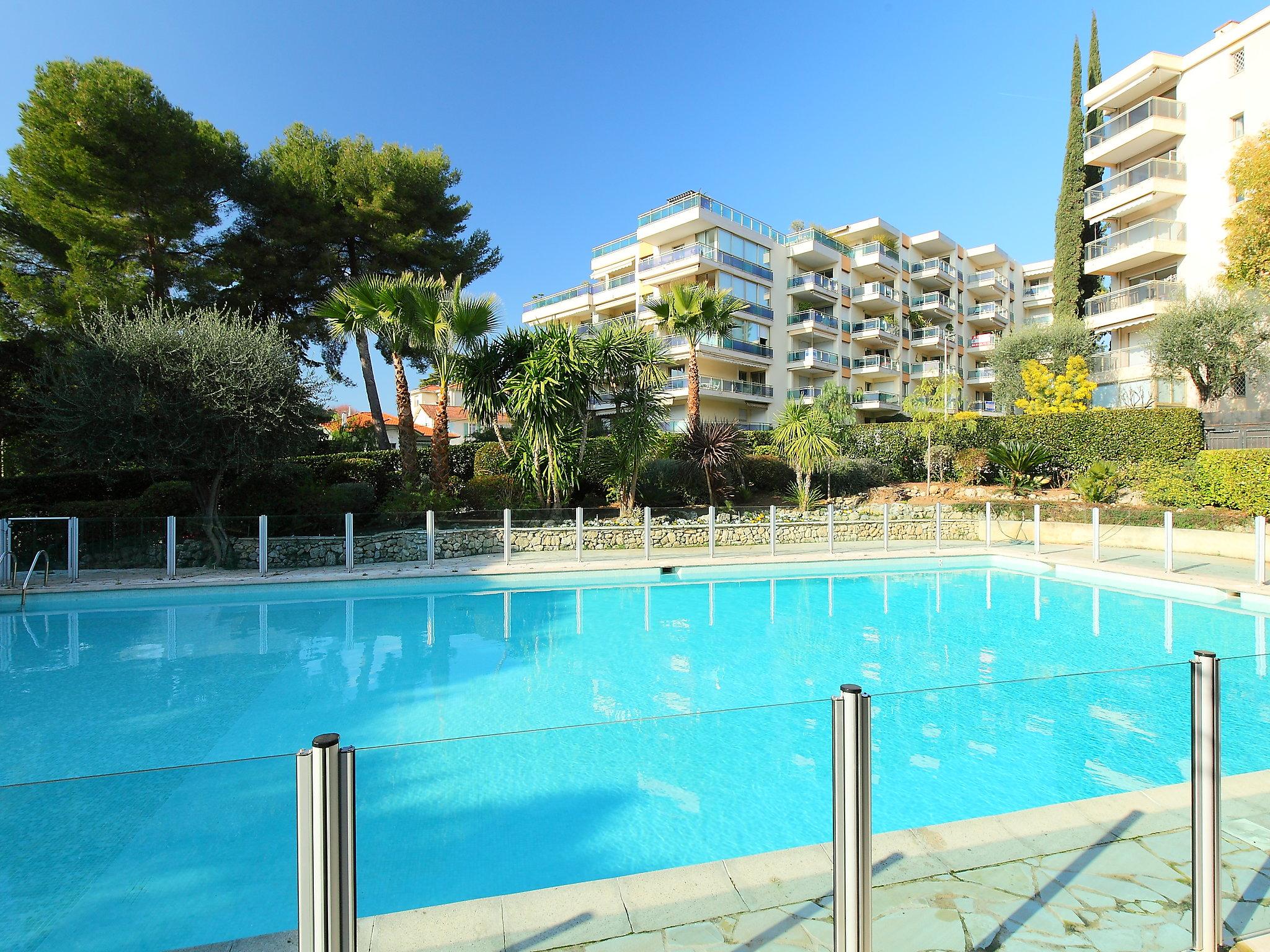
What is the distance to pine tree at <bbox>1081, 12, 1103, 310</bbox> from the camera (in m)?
32.1

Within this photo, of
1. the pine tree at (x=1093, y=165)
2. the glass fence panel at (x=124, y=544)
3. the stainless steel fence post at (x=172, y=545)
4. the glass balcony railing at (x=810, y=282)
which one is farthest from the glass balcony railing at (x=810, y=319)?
the glass fence panel at (x=124, y=544)

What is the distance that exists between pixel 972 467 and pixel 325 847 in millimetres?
23029

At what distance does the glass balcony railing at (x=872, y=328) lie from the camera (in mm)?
41656

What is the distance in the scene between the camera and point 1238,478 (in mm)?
15172

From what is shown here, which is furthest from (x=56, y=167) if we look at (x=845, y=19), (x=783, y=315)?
(x=783, y=315)

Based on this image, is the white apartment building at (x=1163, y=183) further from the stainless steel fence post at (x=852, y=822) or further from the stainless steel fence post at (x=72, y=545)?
the stainless steel fence post at (x=72, y=545)

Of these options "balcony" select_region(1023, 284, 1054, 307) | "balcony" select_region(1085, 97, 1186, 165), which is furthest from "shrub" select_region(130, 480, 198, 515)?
"balcony" select_region(1023, 284, 1054, 307)

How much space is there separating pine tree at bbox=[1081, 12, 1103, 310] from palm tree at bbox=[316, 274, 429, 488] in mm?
32521

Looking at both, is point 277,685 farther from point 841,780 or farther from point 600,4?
point 600,4

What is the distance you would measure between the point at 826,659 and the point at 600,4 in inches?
658

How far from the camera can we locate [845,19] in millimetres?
14836

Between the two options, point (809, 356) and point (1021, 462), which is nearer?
point (1021, 462)

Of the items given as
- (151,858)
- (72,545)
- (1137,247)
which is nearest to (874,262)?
(1137,247)

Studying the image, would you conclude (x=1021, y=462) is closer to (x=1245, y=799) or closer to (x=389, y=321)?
(x=389, y=321)
